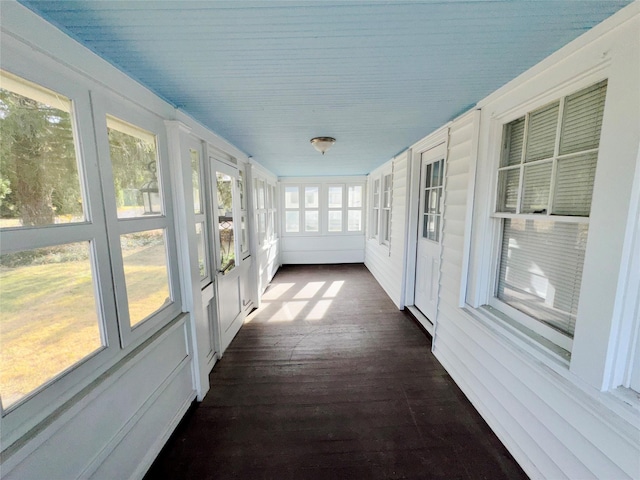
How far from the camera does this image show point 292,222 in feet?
21.0

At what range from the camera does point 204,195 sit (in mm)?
2262

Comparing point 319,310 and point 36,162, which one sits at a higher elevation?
point 36,162

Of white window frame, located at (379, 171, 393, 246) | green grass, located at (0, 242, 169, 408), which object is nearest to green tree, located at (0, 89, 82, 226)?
green grass, located at (0, 242, 169, 408)

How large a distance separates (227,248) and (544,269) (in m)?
2.77

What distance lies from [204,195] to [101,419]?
1.69 metres

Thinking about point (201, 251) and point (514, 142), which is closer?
point (514, 142)

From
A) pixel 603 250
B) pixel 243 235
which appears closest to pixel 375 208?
pixel 243 235

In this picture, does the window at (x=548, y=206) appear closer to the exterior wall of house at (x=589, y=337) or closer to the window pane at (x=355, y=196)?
the exterior wall of house at (x=589, y=337)

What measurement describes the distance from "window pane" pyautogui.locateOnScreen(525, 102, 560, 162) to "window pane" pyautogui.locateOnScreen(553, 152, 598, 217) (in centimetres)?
15

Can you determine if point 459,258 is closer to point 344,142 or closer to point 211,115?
point 344,142

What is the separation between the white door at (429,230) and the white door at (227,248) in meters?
2.36

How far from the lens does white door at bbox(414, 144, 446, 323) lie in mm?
2834

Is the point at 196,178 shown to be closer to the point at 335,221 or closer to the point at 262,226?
the point at 262,226

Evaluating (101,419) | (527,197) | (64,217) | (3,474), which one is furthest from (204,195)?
(527,197)
